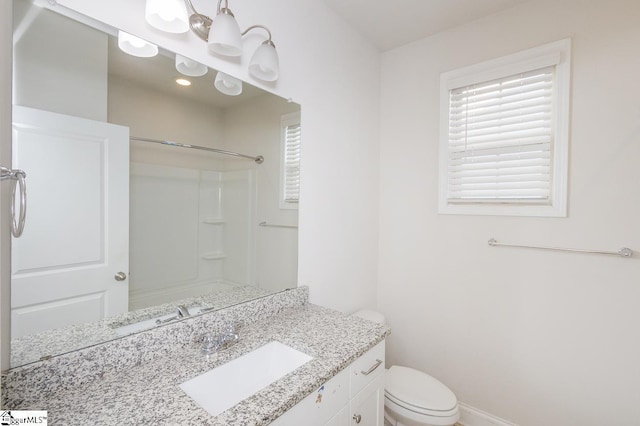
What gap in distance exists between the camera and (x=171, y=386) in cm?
87

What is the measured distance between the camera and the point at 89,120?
0.92 metres

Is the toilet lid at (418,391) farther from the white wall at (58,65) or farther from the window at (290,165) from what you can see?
the white wall at (58,65)

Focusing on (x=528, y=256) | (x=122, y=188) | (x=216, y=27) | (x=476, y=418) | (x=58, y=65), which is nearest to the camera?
(x=58, y=65)

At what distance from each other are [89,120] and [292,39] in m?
1.09


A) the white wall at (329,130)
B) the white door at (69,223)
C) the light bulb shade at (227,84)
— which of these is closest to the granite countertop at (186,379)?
the white door at (69,223)

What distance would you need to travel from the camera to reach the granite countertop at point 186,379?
736 millimetres

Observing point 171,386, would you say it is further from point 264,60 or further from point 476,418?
point 476,418

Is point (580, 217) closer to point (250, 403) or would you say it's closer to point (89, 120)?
point (250, 403)

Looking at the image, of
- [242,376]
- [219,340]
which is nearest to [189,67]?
[219,340]

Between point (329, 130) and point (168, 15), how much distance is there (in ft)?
3.33

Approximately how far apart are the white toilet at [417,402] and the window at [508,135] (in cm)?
109

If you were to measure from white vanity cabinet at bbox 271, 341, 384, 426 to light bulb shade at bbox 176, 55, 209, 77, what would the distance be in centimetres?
127

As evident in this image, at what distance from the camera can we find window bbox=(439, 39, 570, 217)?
5.36 feet

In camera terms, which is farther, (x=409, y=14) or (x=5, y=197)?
(x=409, y=14)
